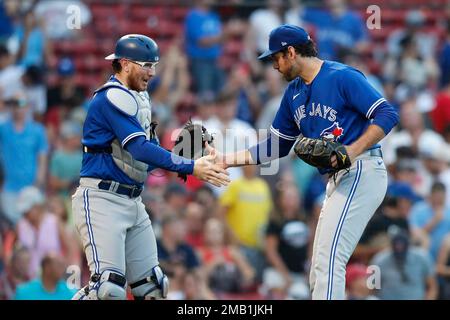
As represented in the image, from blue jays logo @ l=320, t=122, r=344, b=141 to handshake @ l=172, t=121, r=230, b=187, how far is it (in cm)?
76

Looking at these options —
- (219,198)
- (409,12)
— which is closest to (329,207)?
(219,198)

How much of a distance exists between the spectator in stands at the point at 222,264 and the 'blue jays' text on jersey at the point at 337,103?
4.00m

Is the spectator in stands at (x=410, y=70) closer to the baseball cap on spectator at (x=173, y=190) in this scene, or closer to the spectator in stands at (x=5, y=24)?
the baseball cap on spectator at (x=173, y=190)

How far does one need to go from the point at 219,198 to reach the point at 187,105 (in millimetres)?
1943

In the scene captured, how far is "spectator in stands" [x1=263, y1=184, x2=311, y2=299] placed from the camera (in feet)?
40.0

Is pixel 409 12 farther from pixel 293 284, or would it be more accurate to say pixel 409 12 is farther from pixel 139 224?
pixel 139 224

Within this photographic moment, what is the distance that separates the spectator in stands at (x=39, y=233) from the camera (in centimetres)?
1183

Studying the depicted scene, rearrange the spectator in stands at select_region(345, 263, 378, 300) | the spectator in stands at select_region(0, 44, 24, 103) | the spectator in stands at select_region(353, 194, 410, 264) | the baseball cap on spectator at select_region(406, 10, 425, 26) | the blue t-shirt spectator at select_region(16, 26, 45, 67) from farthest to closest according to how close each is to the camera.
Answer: the baseball cap on spectator at select_region(406, 10, 425, 26) → the blue t-shirt spectator at select_region(16, 26, 45, 67) → the spectator in stands at select_region(0, 44, 24, 103) → the spectator in stands at select_region(353, 194, 410, 264) → the spectator in stands at select_region(345, 263, 378, 300)

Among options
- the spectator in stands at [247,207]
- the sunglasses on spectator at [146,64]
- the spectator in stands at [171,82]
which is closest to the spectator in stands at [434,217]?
the spectator in stands at [247,207]

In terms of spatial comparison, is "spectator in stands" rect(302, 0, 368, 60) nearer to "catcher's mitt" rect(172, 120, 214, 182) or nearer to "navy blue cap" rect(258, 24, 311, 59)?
"catcher's mitt" rect(172, 120, 214, 182)

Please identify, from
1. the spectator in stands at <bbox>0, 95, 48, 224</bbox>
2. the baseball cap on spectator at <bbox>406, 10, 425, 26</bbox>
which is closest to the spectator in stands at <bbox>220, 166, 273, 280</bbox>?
the spectator in stands at <bbox>0, 95, 48, 224</bbox>

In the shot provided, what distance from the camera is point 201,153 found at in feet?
27.6

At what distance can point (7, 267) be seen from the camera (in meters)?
11.4

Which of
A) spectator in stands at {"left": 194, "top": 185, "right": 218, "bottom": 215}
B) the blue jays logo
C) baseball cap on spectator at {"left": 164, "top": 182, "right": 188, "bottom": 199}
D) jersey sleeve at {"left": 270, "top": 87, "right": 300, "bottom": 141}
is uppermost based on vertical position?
jersey sleeve at {"left": 270, "top": 87, "right": 300, "bottom": 141}
